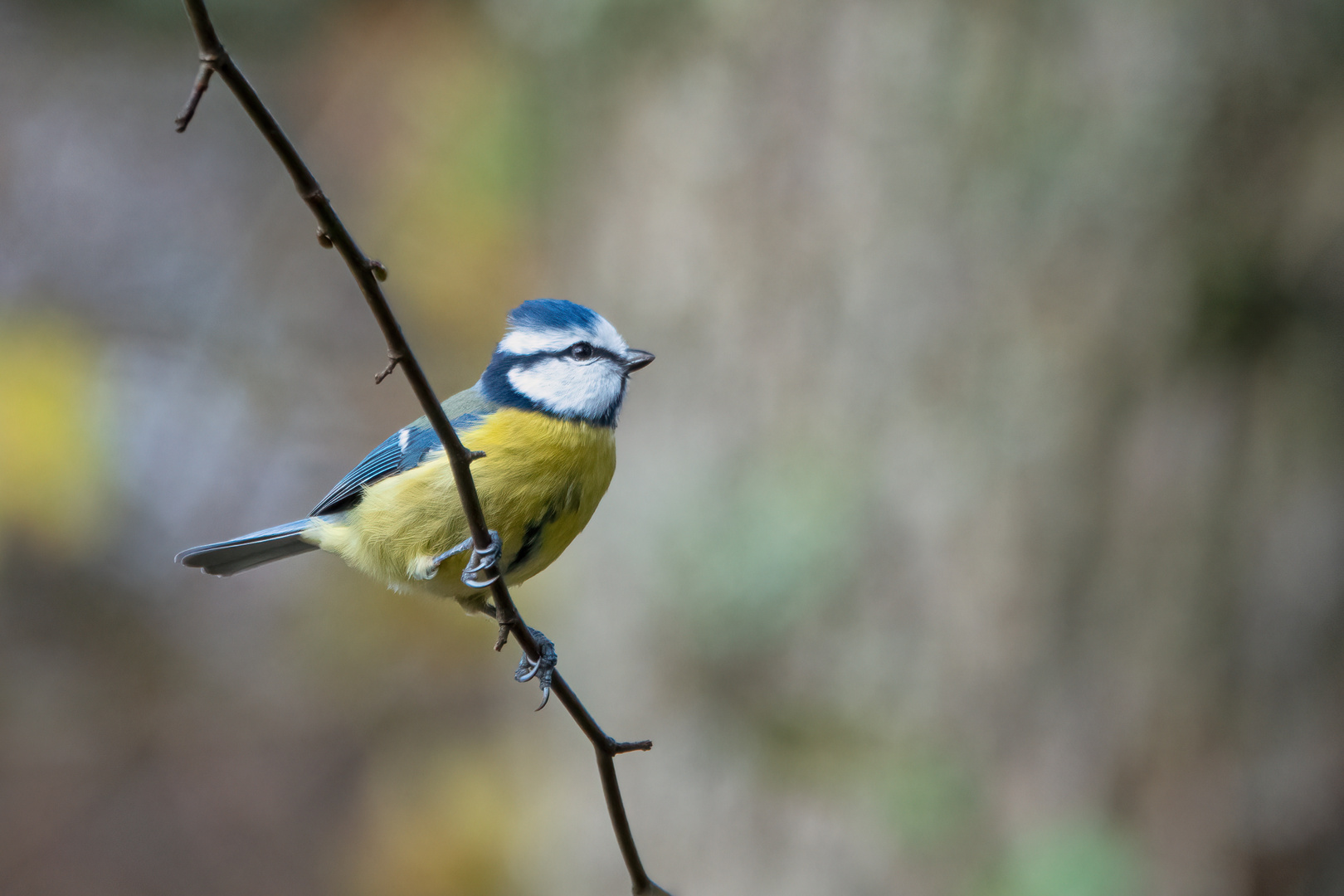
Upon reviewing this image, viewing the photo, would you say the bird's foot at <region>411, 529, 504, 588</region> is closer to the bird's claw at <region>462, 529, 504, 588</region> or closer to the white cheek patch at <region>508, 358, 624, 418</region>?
the bird's claw at <region>462, 529, 504, 588</region>

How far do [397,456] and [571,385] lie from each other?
418 millimetres

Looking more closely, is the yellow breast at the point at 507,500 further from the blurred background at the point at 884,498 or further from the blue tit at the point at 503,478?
the blurred background at the point at 884,498

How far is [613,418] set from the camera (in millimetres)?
1935

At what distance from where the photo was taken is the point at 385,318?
996mm

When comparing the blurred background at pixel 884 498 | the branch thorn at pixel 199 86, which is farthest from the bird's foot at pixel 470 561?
the blurred background at pixel 884 498

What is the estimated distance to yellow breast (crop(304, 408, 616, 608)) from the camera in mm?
1705

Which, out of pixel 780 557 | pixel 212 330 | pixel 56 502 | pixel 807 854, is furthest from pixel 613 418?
pixel 212 330

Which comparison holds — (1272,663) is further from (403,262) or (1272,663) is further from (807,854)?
(403,262)

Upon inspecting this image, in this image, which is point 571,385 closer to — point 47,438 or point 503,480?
point 503,480

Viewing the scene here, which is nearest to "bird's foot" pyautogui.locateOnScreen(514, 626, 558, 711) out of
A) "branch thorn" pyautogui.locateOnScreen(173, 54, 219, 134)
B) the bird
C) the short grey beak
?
the bird

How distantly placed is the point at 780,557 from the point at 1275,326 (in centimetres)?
166

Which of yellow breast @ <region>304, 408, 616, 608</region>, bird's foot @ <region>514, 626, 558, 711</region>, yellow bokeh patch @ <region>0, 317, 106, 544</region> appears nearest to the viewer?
bird's foot @ <region>514, 626, 558, 711</region>

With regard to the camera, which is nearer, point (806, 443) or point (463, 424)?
point (463, 424)

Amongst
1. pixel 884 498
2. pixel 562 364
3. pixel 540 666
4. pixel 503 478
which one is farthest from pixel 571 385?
pixel 884 498
